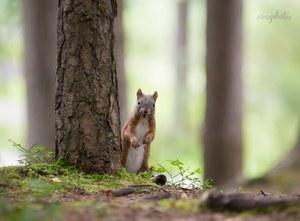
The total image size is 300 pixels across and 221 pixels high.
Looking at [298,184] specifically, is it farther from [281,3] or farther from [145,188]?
[281,3]

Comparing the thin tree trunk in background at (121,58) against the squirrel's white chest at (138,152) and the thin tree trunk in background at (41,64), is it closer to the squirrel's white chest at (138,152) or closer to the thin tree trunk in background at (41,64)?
the thin tree trunk in background at (41,64)

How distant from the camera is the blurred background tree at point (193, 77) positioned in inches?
822

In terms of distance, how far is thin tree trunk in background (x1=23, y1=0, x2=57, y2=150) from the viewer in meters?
10.4

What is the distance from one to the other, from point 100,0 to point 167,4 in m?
23.0

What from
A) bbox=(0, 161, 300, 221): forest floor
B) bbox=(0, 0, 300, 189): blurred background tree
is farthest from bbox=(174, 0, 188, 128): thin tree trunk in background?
bbox=(0, 161, 300, 221): forest floor

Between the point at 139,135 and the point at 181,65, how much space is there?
21.0 metres

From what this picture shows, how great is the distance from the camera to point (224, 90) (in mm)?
11242

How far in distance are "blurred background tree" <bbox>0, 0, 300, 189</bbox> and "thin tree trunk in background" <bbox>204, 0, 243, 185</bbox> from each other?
7132 mm

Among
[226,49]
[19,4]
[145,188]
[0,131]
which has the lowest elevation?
[0,131]

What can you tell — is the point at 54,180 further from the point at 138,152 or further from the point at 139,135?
the point at 139,135

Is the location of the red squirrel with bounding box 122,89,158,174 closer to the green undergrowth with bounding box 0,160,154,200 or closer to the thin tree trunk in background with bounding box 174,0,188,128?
the green undergrowth with bounding box 0,160,154,200

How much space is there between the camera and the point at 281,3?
69.1 feet

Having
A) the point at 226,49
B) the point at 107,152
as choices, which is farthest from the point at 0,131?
the point at 107,152

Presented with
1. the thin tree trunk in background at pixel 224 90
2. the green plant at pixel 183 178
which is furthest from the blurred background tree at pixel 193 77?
the green plant at pixel 183 178
